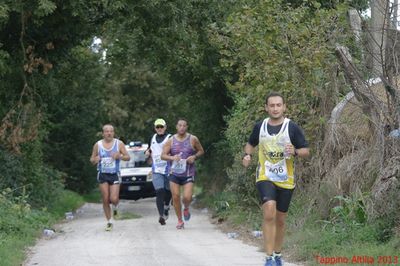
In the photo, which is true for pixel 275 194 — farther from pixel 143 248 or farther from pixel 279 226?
pixel 143 248

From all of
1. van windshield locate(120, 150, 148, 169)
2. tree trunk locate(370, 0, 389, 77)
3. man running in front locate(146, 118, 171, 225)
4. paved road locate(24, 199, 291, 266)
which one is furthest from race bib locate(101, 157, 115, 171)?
van windshield locate(120, 150, 148, 169)

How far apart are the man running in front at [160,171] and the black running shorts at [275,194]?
250 inches

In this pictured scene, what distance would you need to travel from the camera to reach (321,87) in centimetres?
1339

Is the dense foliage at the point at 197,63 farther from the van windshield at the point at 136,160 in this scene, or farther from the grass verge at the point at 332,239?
the van windshield at the point at 136,160

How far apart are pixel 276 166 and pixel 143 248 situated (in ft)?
11.3

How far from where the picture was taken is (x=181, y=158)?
47.0 feet

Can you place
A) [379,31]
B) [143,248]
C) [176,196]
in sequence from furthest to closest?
[176,196] → [143,248] → [379,31]

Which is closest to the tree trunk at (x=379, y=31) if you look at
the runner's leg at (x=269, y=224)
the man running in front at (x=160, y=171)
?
the runner's leg at (x=269, y=224)

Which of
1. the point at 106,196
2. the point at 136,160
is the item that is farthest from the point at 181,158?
the point at 136,160

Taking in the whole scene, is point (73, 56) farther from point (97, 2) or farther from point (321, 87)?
point (321, 87)

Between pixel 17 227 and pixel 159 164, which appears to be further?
pixel 159 164

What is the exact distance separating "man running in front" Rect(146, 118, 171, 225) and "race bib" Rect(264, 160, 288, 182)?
20.9ft

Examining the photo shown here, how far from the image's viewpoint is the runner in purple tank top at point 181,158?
14.3 metres

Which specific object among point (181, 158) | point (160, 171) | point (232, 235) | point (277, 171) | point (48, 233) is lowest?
point (48, 233)
